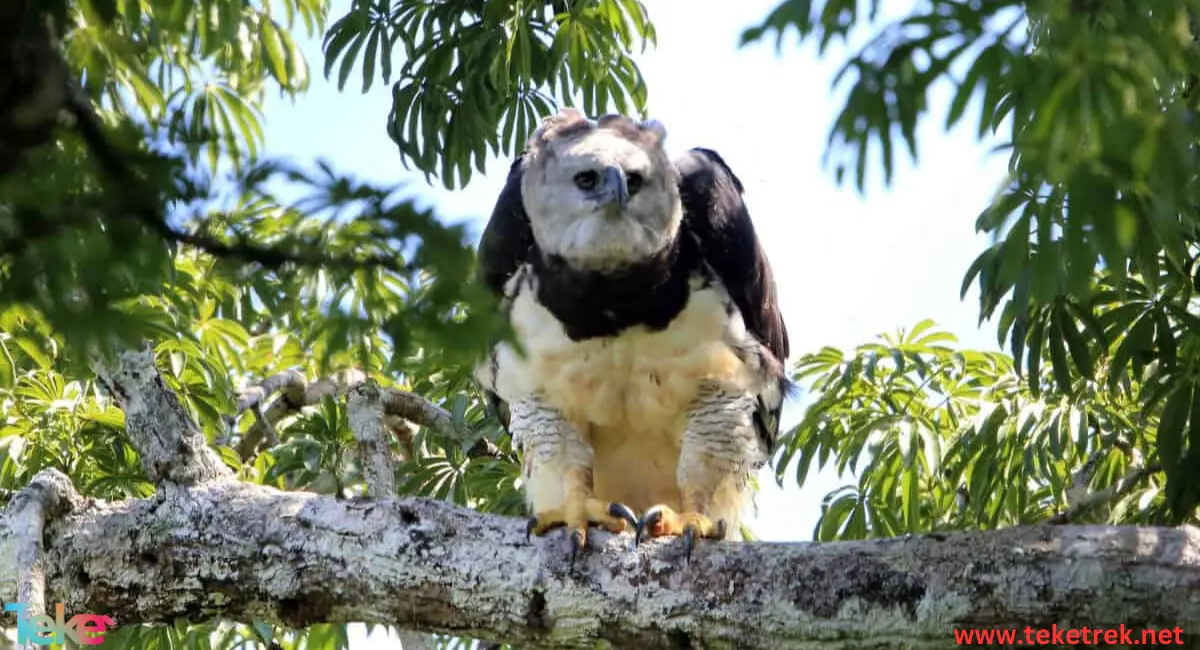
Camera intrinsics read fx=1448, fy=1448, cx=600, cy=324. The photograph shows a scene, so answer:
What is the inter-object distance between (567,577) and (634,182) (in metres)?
1.08

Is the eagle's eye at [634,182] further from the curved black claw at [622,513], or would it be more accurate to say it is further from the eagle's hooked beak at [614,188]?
the curved black claw at [622,513]

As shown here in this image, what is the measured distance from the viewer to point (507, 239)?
12.1 ft

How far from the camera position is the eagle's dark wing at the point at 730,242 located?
365 centimetres

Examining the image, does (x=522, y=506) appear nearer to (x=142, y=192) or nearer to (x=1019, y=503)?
(x=1019, y=503)

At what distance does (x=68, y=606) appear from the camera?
3.00m

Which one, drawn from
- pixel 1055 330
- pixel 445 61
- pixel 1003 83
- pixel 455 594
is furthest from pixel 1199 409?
pixel 445 61

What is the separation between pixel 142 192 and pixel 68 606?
5.56ft

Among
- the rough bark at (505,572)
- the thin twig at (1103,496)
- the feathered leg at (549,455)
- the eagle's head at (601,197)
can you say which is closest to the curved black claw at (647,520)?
the rough bark at (505,572)

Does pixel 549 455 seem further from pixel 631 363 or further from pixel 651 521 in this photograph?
pixel 651 521

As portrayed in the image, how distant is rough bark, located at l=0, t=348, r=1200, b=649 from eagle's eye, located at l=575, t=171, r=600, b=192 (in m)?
0.90

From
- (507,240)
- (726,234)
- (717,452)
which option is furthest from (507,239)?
(717,452)

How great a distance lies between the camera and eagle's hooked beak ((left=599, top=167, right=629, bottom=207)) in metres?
3.34

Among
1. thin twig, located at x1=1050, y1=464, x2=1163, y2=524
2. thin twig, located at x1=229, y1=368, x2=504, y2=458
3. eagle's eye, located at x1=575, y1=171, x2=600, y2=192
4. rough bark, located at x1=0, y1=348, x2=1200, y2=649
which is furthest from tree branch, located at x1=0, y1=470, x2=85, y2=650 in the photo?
thin twig, located at x1=1050, y1=464, x2=1163, y2=524

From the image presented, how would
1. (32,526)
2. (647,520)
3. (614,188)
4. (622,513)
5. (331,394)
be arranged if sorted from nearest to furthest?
Answer: 1. (32,526)
2. (647,520)
3. (622,513)
4. (614,188)
5. (331,394)
